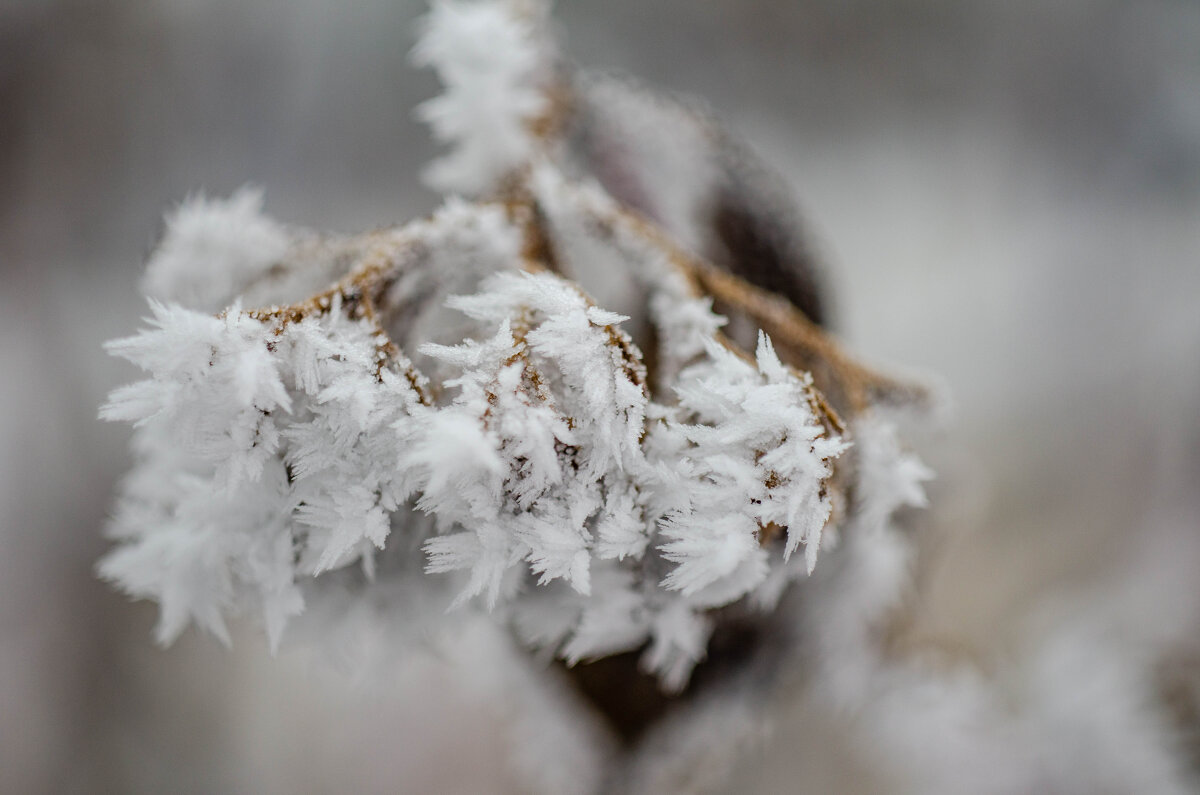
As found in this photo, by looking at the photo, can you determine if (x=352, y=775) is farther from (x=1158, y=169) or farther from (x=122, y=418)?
(x=1158, y=169)

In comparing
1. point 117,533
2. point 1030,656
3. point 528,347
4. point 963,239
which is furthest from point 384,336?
point 963,239

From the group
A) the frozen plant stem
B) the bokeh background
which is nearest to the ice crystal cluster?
the frozen plant stem

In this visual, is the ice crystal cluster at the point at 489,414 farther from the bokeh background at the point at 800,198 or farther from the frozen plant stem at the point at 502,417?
the bokeh background at the point at 800,198

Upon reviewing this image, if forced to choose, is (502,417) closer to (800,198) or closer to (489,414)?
(489,414)

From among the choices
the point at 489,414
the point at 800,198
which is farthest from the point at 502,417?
the point at 800,198

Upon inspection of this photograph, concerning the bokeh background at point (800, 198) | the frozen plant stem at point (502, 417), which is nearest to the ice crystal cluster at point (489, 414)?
the frozen plant stem at point (502, 417)

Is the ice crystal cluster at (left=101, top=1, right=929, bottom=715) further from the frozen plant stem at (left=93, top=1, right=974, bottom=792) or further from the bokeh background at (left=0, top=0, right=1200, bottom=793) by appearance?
the bokeh background at (left=0, top=0, right=1200, bottom=793)

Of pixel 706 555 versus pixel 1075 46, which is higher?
pixel 1075 46
